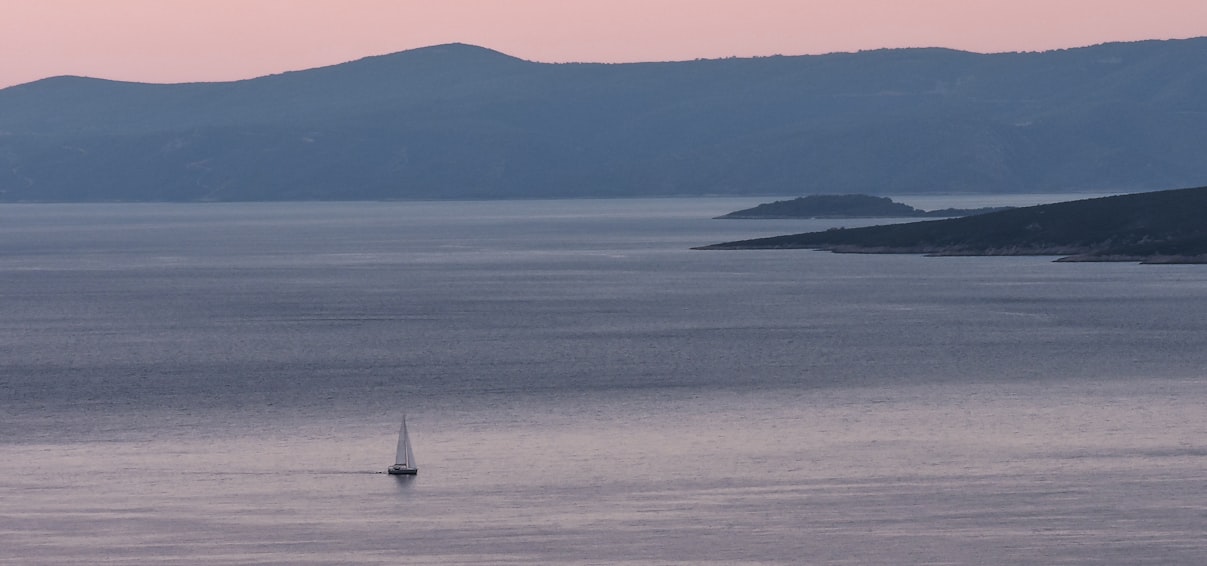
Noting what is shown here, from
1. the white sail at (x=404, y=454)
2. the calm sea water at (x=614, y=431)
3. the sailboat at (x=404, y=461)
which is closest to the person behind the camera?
the calm sea water at (x=614, y=431)

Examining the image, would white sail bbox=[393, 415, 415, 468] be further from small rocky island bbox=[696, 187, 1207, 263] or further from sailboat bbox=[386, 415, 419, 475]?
small rocky island bbox=[696, 187, 1207, 263]

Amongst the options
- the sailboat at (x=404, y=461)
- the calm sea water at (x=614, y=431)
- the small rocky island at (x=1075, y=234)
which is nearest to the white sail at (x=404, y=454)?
the sailboat at (x=404, y=461)

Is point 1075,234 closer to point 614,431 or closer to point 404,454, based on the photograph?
point 614,431

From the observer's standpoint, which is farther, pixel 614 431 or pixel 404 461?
pixel 614 431

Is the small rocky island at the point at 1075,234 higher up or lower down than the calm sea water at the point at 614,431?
higher up

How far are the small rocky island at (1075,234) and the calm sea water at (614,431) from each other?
49373 millimetres

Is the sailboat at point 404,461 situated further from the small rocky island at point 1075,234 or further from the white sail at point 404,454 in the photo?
the small rocky island at point 1075,234

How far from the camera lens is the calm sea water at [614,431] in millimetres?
40781

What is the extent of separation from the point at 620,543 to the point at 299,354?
49.7 m

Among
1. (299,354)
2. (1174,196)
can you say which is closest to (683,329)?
(299,354)

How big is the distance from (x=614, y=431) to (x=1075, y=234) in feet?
418

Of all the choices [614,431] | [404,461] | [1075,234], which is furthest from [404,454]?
[1075,234]

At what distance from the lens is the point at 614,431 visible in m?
57.8

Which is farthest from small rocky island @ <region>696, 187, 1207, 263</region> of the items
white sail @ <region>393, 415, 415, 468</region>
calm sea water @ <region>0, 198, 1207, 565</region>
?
white sail @ <region>393, 415, 415, 468</region>
